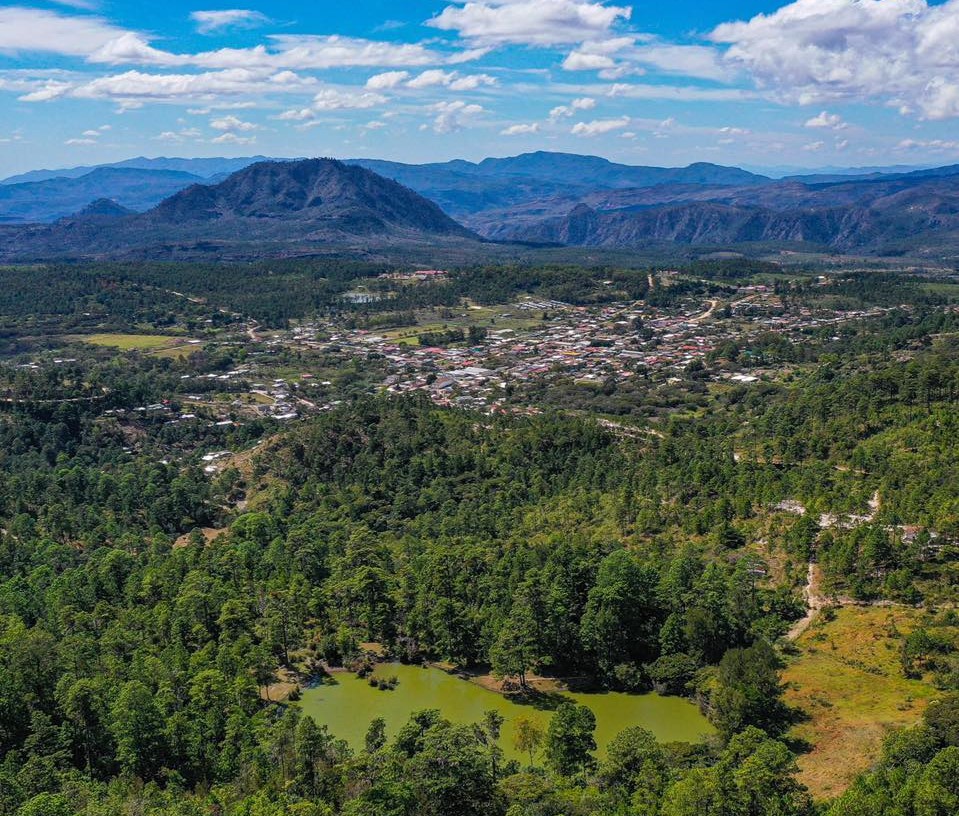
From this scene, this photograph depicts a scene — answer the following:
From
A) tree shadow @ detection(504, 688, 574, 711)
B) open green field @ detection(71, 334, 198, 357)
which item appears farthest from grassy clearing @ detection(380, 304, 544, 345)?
tree shadow @ detection(504, 688, 574, 711)

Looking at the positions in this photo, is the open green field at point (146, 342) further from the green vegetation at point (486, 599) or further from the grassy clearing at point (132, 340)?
the green vegetation at point (486, 599)

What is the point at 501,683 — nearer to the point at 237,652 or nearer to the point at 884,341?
the point at 237,652

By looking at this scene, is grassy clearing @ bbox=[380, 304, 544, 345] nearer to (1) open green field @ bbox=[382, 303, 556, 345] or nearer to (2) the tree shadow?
(1) open green field @ bbox=[382, 303, 556, 345]

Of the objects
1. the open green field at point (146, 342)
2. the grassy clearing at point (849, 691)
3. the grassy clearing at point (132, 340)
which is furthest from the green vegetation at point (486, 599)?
the grassy clearing at point (132, 340)

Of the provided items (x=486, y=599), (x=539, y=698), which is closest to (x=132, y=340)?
(x=486, y=599)

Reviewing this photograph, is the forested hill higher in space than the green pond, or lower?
higher

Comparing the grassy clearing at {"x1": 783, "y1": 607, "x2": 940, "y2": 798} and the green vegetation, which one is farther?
the grassy clearing at {"x1": 783, "y1": 607, "x2": 940, "y2": 798}
